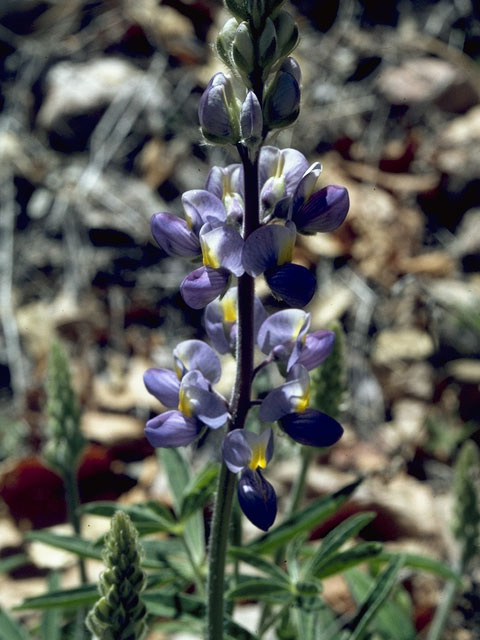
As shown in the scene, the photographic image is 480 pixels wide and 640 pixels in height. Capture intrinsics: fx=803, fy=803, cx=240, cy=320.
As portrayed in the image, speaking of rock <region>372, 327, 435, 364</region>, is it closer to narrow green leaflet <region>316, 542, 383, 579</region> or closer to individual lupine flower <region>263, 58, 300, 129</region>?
narrow green leaflet <region>316, 542, 383, 579</region>

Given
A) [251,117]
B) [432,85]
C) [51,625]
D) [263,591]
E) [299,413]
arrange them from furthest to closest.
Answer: [432,85]
[51,625]
[263,591]
[299,413]
[251,117]

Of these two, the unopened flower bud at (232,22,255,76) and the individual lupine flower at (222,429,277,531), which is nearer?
the unopened flower bud at (232,22,255,76)

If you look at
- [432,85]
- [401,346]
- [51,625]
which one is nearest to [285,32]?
[51,625]

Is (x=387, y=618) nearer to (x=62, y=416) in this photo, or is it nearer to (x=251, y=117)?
(x=62, y=416)

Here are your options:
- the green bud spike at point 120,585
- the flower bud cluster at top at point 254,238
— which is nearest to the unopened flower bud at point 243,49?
the flower bud cluster at top at point 254,238

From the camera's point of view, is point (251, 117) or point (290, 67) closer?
point (251, 117)

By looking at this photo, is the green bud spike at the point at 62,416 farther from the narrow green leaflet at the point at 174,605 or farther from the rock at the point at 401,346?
the rock at the point at 401,346

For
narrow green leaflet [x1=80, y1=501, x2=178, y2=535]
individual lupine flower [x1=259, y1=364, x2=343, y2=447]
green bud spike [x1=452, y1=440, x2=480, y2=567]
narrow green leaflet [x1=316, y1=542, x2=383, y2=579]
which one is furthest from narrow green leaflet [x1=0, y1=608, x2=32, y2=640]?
green bud spike [x1=452, y1=440, x2=480, y2=567]

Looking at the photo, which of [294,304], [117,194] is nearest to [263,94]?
[294,304]
